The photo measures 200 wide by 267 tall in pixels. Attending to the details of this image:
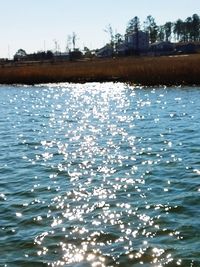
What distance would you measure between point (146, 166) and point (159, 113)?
13.3 m

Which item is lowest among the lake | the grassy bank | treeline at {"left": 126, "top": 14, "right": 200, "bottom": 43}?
the lake

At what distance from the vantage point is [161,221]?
30.3 ft

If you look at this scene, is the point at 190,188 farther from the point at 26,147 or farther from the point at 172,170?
the point at 26,147

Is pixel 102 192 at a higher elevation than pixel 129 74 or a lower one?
lower

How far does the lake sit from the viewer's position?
7.97 m

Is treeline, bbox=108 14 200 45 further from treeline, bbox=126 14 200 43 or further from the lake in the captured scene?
the lake

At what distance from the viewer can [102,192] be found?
37.4ft

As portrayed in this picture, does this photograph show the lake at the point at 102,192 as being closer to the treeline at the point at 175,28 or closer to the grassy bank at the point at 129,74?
the grassy bank at the point at 129,74

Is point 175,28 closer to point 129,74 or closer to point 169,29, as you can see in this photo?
point 169,29

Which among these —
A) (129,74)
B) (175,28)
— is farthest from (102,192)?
(175,28)

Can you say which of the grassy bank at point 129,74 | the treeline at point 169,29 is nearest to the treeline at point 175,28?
the treeline at point 169,29

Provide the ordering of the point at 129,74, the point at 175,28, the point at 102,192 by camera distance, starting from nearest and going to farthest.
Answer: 1. the point at 102,192
2. the point at 129,74
3. the point at 175,28

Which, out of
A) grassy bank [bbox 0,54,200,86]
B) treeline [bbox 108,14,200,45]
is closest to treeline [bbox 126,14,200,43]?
treeline [bbox 108,14,200,45]

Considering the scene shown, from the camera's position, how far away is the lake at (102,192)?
26.2 feet
